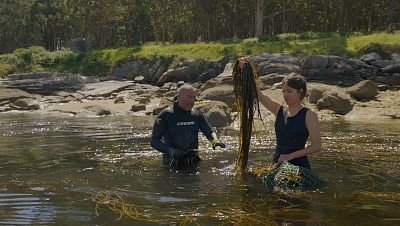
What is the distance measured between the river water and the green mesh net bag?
0.19 meters

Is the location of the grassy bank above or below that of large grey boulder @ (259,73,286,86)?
above

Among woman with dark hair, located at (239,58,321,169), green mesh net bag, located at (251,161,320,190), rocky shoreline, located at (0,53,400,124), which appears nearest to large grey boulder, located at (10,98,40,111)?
rocky shoreline, located at (0,53,400,124)

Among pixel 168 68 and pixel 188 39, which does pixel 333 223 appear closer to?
pixel 168 68

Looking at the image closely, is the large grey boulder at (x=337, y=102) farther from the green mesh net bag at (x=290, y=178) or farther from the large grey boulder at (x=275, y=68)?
the green mesh net bag at (x=290, y=178)

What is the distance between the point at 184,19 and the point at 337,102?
3882 cm

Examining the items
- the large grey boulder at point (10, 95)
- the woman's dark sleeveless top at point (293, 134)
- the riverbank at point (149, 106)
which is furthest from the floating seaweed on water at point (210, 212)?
the large grey boulder at point (10, 95)

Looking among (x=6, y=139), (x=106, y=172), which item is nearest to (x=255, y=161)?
(x=106, y=172)

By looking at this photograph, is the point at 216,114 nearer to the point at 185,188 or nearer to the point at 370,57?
the point at 185,188

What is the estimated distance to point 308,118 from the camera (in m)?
7.23

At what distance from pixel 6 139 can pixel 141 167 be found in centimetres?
775

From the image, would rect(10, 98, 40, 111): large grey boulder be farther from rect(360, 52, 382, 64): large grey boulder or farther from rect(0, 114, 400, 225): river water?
rect(360, 52, 382, 64): large grey boulder

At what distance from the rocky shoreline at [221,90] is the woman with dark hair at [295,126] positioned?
920 centimetres

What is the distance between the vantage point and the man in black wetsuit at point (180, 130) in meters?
9.13

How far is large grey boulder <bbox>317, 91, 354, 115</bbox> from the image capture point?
70.9ft
